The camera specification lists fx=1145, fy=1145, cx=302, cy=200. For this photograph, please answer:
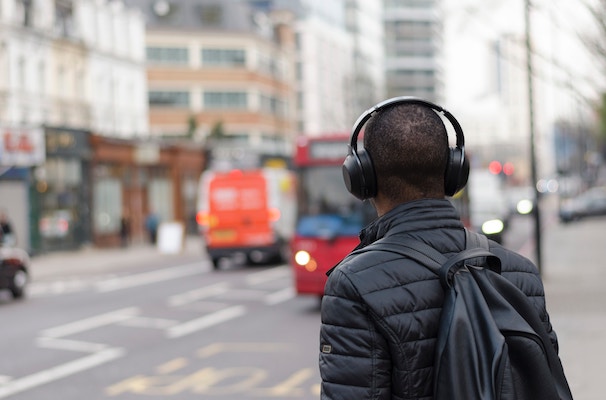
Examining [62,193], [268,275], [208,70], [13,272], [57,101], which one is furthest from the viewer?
[208,70]

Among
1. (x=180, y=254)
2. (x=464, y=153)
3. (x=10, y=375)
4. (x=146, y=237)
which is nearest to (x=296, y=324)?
(x=10, y=375)

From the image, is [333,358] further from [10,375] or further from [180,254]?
[180,254]

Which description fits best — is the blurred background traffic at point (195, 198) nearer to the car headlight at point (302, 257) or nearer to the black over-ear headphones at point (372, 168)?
the car headlight at point (302, 257)

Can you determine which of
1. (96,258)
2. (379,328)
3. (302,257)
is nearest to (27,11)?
(96,258)

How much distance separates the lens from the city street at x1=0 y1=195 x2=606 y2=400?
11.5 metres

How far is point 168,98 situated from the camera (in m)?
82.8

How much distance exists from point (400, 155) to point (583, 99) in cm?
1593

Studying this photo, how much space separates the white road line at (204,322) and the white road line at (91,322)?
134 centimetres

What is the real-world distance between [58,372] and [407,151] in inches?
421

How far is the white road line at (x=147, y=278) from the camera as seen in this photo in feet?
89.8

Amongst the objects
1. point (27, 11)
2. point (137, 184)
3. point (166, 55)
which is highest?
point (166, 55)

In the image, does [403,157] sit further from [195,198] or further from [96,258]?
[195,198]

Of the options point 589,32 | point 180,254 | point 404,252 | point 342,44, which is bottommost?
point 180,254

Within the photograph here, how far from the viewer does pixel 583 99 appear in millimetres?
18266
